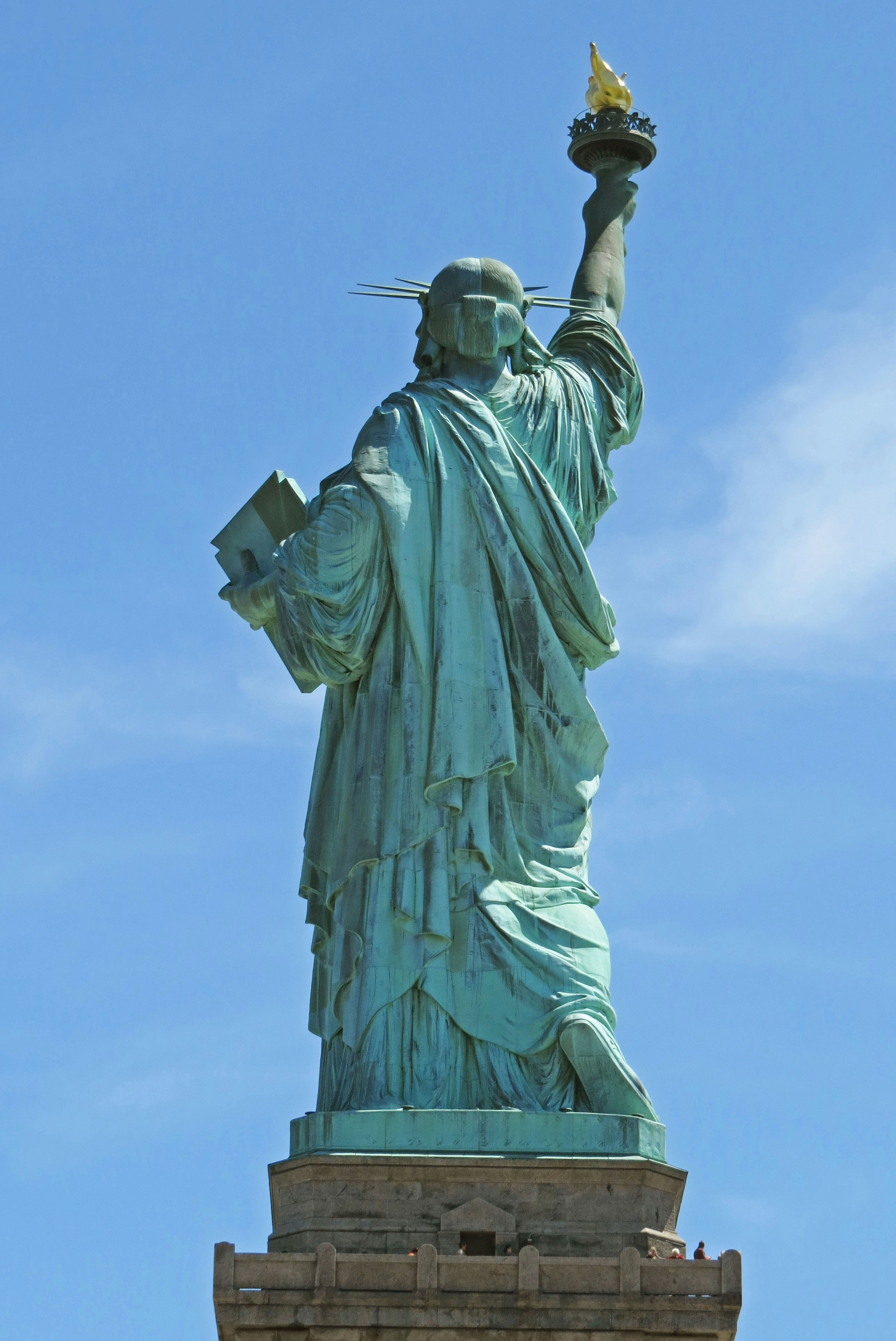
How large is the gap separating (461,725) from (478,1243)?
14.5 ft

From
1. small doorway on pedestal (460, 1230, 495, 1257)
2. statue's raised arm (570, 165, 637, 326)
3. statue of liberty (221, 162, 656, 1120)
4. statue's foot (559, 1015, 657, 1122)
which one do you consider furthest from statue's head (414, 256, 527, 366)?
small doorway on pedestal (460, 1230, 495, 1257)

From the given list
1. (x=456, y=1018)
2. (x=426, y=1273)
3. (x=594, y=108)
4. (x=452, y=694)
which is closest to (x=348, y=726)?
(x=452, y=694)

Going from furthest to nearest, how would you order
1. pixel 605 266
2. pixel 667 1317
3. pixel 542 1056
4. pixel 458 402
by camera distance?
pixel 605 266, pixel 458 402, pixel 542 1056, pixel 667 1317

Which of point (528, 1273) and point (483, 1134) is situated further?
point (483, 1134)

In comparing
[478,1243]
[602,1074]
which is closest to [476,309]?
[602,1074]

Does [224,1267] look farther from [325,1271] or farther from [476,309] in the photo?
[476,309]

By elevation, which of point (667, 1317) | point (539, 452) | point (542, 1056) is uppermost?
point (539, 452)

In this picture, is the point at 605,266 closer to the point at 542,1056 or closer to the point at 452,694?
the point at 452,694

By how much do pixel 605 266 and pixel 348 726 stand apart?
220 inches

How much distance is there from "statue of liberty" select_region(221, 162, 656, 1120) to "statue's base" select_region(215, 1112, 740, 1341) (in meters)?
0.69

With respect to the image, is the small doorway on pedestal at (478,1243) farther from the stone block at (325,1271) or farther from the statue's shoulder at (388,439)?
the statue's shoulder at (388,439)

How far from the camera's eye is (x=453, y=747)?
87.7ft

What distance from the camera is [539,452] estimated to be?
28.2 m

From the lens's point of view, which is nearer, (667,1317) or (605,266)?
(667,1317)
